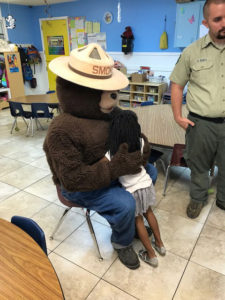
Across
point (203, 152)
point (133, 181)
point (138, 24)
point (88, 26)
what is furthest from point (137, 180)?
point (88, 26)

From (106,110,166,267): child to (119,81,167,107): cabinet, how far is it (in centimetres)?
374

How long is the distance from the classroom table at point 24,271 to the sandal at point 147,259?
0.98 metres

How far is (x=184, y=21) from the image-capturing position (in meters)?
4.41

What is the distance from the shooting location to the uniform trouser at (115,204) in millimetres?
1438

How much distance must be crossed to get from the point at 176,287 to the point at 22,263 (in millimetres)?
1075

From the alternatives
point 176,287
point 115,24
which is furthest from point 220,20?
point 115,24

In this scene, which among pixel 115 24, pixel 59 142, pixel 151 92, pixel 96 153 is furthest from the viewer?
pixel 115 24

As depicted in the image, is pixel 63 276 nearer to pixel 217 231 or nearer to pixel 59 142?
pixel 59 142

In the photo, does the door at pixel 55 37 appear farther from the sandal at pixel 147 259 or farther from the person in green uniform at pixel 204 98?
the sandal at pixel 147 259

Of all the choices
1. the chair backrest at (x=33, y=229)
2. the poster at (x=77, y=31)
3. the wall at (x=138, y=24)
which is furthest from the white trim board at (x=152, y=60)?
the chair backrest at (x=33, y=229)

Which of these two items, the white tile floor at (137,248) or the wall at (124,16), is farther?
the wall at (124,16)

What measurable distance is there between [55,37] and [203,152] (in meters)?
6.00

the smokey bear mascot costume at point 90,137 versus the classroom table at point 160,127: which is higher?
the smokey bear mascot costume at point 90,137

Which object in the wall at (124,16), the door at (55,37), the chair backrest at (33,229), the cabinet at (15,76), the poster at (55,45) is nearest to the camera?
the chair backrest at (33,229)
